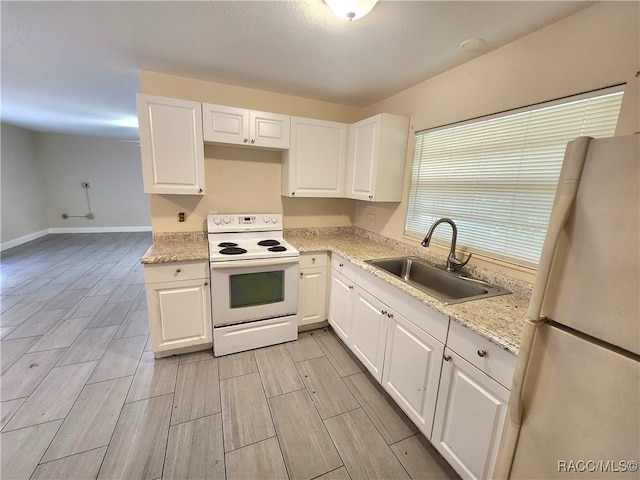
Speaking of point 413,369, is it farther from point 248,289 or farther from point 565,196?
point 248,289

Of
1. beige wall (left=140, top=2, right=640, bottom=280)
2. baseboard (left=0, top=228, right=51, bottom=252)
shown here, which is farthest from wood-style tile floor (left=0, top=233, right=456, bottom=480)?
baseboard (left=0, top=228, right=51, bottom=252)

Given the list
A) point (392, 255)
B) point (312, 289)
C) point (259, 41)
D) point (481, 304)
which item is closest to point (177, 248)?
point (312, 289)

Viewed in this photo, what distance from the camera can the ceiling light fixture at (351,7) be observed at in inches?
46.1

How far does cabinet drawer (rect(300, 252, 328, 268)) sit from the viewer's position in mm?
2408

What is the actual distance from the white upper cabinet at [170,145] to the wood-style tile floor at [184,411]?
4.71 ft

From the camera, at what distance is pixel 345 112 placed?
9.59ft

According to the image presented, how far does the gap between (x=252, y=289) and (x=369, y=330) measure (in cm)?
99

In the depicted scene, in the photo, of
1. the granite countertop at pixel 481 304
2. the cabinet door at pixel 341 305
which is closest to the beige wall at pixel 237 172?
the granite countertop at pixel 481 304

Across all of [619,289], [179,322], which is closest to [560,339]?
[619,289]

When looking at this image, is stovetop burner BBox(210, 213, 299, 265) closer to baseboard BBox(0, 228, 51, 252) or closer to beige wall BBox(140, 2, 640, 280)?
beige wall BBox(140, 2, 640, 280)

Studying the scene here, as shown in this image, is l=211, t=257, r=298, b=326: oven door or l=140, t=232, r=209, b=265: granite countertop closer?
l=140, t=232, r=209, b=265: granite countertop

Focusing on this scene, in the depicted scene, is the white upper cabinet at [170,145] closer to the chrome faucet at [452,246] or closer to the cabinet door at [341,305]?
the cabinet door at [341,305]

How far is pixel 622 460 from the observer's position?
680 mm

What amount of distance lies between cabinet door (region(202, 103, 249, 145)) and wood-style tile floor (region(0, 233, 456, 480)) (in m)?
1.83
